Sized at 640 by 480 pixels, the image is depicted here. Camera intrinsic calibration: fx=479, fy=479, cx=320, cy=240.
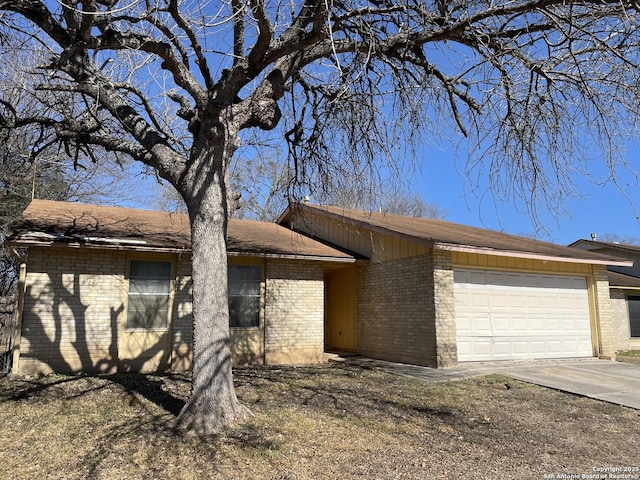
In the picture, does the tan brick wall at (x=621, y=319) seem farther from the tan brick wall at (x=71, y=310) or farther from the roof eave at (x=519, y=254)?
the tan brick wall at (x=71, y=310)

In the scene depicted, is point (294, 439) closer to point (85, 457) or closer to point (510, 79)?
point (85, 457)

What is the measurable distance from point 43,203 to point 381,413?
1056cm

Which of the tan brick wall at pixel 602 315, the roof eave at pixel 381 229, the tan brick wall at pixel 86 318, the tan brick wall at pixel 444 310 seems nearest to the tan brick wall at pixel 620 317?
the tan brick wall at pixel 602 315

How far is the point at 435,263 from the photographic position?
11.1m

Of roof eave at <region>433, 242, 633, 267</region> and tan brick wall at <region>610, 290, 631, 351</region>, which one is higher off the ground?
roof eave at <region>433, 242, 633, 267</region>

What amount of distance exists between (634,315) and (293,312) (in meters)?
15.0

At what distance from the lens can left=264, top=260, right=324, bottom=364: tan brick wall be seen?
11773 mm

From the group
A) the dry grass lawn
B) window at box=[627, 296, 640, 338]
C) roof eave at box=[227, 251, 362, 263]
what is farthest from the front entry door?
window at box=[627, 296, 640, 338]

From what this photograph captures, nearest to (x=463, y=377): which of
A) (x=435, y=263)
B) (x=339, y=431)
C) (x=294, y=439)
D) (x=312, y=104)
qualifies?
(x=435, y=263)

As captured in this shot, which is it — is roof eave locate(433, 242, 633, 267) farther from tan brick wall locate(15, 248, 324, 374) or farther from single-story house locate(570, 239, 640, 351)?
single-story house locate(570, 239, 640, 351)

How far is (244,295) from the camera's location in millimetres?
11633

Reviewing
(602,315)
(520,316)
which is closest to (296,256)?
(520,316)

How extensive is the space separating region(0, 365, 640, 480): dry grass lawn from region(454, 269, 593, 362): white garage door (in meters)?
2.92

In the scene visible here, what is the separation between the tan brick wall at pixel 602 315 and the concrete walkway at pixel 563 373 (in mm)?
788
